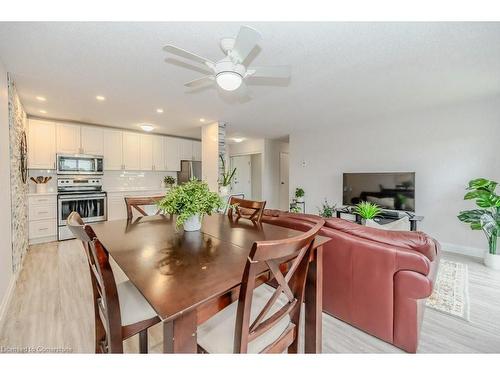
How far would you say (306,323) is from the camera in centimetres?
139

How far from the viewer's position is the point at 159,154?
5629 mm

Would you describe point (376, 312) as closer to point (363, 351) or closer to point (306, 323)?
point (363, 351)

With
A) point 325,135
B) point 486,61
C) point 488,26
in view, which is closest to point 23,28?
point 488,26

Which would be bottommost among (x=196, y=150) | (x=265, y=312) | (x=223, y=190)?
(x=265, y=312)

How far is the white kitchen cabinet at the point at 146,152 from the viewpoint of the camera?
5.35m

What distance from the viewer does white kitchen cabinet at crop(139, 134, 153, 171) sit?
535 centimetres

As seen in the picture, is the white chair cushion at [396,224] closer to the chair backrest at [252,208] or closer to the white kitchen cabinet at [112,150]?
the chair backrest at [252,208]

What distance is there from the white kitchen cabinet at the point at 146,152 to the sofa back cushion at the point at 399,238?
195 inches

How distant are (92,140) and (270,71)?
448 centimetres

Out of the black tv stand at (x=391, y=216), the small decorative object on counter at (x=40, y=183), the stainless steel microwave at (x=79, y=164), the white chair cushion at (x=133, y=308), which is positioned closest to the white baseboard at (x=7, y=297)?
the white chair cushion at (x=133, y=308)

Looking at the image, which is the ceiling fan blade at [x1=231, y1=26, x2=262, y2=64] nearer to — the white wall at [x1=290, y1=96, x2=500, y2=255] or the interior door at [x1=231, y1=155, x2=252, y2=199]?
the white wall at [x1=290, y1=96, x2=500, y2=255]

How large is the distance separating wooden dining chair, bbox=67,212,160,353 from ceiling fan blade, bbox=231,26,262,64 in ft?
4.43

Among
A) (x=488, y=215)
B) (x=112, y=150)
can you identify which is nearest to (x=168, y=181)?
Result: (x=112, y=150)

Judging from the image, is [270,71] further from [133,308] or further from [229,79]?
[133,308]
